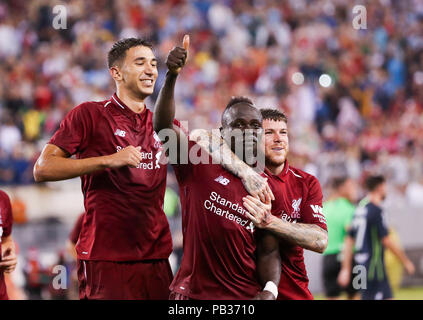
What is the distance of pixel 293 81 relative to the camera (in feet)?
55.6

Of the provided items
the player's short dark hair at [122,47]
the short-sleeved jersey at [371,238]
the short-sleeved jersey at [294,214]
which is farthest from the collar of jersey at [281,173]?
the short-sleeved jersey at [371,238]

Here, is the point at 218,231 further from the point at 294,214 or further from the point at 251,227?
the point at 294,214

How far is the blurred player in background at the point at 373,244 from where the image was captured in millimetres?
8578

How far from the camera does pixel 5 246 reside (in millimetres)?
5609

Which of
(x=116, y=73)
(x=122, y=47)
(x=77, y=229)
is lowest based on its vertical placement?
(x=77, y=229)

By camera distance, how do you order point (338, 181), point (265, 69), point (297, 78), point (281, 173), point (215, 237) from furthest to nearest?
point (265, 69)
point (297, 78)
point (338, 181)
point (281, 173)
point (215, 237)

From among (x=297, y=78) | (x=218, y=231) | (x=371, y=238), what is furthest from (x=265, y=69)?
(x=218, y=231)

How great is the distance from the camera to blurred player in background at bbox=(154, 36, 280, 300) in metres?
4.70

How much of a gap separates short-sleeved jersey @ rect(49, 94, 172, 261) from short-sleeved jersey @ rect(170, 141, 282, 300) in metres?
0.44

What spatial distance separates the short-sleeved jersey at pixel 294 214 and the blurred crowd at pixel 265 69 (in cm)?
789

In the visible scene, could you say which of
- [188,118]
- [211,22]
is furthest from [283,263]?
[211,22]

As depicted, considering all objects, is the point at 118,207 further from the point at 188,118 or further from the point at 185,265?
the point at 188,118

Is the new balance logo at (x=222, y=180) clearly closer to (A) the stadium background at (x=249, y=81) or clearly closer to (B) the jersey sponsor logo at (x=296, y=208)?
(B) the jersey sponsor logo at (x=296, y=208)

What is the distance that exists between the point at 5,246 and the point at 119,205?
1.11 m
